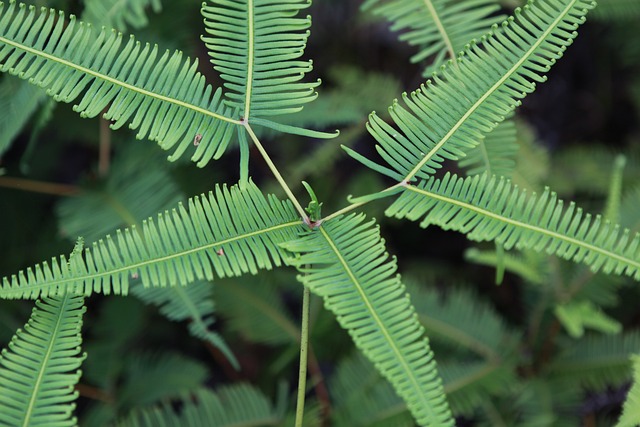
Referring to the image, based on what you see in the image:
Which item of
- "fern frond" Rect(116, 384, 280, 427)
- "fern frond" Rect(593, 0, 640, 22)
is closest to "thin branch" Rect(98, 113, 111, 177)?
"fern frond" Rect(116, 384, 280, 427)

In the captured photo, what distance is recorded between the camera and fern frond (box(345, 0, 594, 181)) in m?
0.83

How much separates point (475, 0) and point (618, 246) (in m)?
0.61

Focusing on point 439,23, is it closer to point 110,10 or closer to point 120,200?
point 110,10

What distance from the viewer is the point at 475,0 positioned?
1181 mm

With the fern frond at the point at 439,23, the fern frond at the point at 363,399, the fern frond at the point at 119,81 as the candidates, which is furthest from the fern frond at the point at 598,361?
the fern frond at the point at 119,81

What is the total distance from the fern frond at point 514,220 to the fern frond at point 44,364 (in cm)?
46

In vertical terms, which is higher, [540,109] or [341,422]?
[540,109]

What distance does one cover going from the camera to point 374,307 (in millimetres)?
767

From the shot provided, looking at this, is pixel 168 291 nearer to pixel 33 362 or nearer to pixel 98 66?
pixel 33 362

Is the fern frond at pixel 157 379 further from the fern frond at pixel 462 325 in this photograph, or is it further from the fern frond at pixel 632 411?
the fern frond at pixel 632 411

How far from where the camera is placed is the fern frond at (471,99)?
83 cm

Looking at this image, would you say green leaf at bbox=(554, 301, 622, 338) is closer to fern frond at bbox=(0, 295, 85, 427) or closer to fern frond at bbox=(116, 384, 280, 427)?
fern frond at bbox=(116, 384, 280, 427)

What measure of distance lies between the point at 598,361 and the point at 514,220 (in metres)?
0.84

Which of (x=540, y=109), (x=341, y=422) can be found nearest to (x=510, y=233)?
(x=341, y=422)
